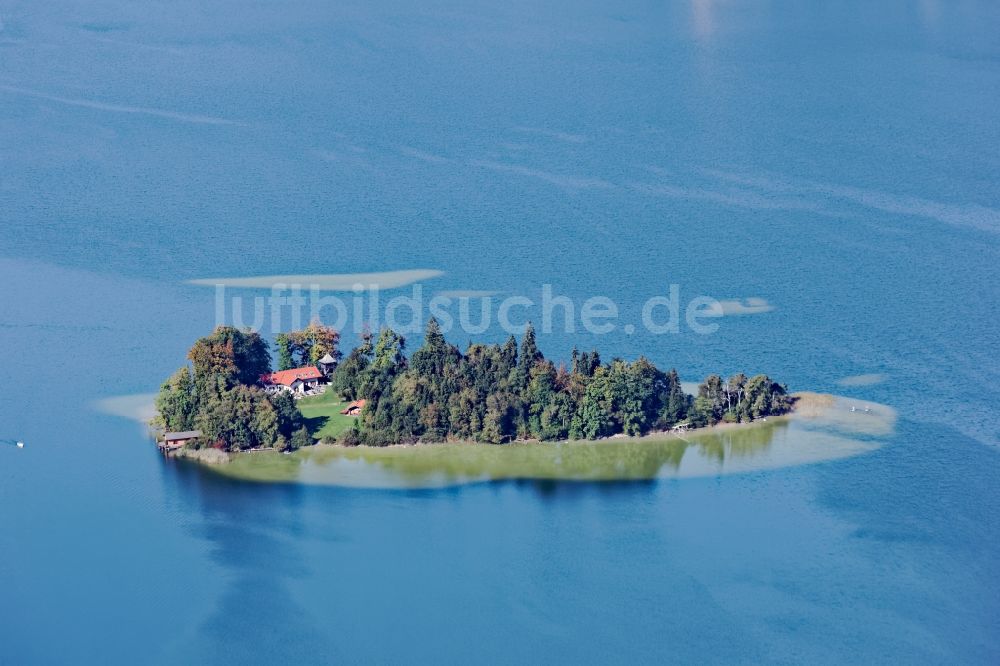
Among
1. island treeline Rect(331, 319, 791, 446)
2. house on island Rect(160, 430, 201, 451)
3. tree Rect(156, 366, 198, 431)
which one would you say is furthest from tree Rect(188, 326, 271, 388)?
island treeline Rect(331, 319, 791, 446)

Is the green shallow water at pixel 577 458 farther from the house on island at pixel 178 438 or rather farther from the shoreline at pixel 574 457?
the house on island at pixel 178 438

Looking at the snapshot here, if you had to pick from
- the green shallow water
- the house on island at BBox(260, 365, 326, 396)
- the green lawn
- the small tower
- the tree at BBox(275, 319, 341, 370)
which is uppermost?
the tree at BBox(275, 319, 341, 370)

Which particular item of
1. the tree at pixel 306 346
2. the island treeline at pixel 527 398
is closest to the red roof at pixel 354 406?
the island treeline at pixel 527 398

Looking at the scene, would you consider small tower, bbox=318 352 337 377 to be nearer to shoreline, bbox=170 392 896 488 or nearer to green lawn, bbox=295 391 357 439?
green lawn, bbox=295 391 357 439

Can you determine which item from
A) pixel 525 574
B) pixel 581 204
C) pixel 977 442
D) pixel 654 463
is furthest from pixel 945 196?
pixel 525 574

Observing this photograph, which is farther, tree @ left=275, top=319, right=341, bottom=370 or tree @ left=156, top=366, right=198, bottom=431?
tree @ left=275, top=319, right=341, bottom=370

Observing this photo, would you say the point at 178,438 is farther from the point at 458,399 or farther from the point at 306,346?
the point at 458,399

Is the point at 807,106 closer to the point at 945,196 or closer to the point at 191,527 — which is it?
the point at 945,196
